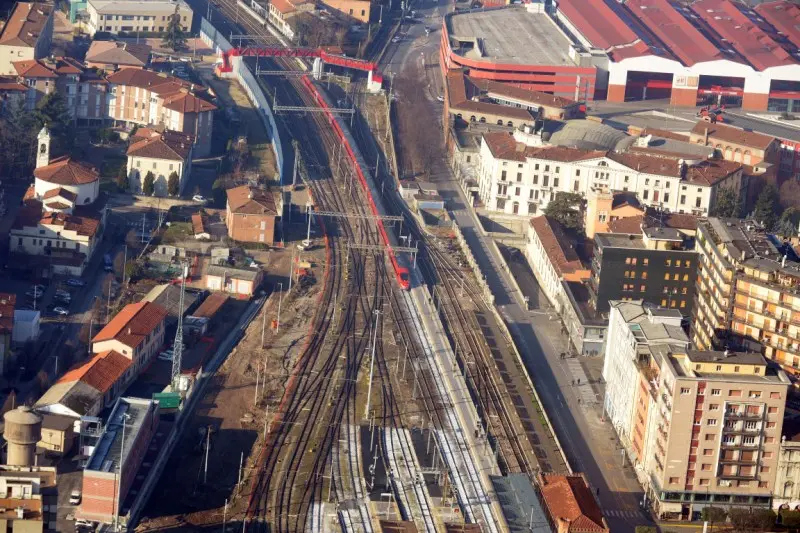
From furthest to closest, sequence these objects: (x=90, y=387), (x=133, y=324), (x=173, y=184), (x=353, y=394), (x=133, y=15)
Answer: (x=133, y=15) → (x=173, y=184) → (x=133, y=324) → (x=353, y=394) → (x=90, y=387)

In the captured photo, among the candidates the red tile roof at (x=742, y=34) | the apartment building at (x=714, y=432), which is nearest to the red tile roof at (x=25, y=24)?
the red tile roof at (x=742, y=34)

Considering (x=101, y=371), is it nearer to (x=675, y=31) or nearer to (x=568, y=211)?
(x=568, y=211)

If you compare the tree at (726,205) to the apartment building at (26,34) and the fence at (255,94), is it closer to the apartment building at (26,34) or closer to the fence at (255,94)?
the fence at (255,94)

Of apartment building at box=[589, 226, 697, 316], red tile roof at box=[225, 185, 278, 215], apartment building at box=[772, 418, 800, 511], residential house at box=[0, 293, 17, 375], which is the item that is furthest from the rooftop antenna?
apartment building at box=[772, 418, 800, 511]

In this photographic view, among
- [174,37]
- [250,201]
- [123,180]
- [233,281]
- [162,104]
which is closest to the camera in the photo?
[233,281]

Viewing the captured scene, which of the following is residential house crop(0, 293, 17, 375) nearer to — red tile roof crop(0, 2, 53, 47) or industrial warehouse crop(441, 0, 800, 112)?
red tile roof crop(0, 2, 53, 47)

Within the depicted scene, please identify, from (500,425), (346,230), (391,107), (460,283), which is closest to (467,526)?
(500,425)

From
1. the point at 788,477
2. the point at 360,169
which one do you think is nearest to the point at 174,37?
the point at 360,169
